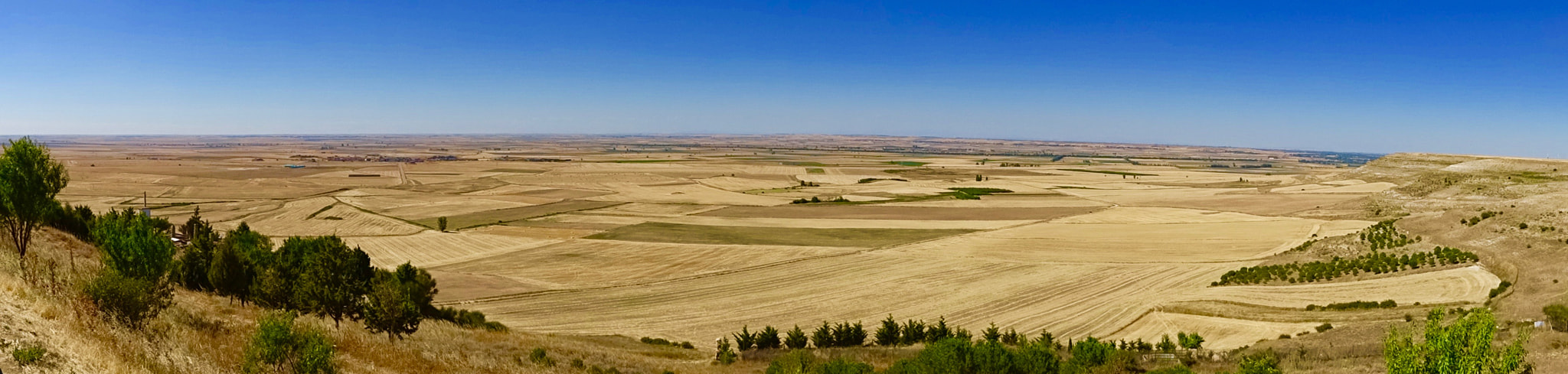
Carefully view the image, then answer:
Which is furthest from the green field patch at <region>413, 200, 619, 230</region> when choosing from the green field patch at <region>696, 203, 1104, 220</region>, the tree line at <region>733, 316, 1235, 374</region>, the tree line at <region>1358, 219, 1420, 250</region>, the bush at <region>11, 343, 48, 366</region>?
the tree line at <region>1358, 219, 1420, 250</region>

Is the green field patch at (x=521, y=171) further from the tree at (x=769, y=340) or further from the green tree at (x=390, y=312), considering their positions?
the green tree at (x=390, y=312)

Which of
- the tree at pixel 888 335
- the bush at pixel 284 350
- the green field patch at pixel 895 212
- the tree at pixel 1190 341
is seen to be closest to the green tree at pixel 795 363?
the tree at pixel 888 335

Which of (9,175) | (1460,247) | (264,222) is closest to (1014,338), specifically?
(1460,247)

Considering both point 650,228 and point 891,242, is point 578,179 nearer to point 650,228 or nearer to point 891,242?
point 650,228

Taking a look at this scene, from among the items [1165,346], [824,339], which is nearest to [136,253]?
[824,339]

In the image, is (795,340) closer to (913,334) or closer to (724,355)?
(724,355)

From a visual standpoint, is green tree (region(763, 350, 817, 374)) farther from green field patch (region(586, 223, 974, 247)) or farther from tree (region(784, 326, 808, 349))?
green field patch (region(586, 223, 974, 247))

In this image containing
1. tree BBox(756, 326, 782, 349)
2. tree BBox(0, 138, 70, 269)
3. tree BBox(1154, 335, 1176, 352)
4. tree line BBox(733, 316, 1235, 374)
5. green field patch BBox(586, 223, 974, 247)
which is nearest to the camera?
tree line BBox(733, 316, 1235, 374)
